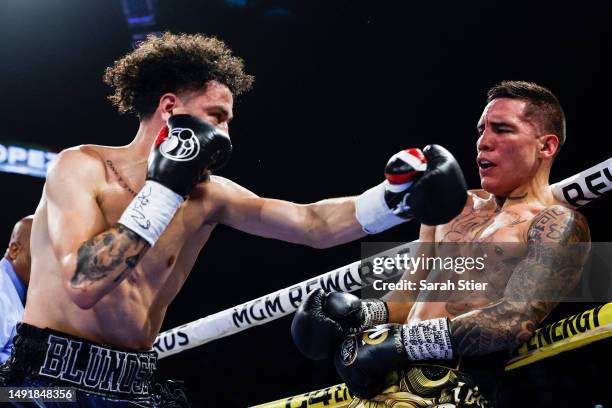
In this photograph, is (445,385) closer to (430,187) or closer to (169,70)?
(430,187)

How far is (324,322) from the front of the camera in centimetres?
216

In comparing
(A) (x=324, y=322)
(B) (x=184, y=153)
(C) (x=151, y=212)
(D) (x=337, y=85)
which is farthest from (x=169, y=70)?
(D) (x=337, y=85)

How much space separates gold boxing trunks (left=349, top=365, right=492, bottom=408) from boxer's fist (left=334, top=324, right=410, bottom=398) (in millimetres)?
34

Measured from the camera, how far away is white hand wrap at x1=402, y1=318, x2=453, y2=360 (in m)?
1.99

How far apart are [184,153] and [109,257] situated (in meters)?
0.33

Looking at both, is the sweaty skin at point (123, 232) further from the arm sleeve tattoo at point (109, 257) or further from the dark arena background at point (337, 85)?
the dark arena background at point (337, 85)

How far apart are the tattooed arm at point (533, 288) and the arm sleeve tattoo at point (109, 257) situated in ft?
3.27

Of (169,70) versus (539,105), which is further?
(539,105)

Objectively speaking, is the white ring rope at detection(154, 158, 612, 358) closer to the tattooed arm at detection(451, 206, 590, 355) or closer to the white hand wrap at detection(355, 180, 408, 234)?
the tattooed arm at detection(451, 206, 590, 355)

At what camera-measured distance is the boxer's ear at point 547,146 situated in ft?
8.21

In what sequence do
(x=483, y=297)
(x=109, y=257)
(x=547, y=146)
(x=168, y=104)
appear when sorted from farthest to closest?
(x=547, y=146) < (x=483, y=297) < (x=168, y=104) < (x=109, y=257)

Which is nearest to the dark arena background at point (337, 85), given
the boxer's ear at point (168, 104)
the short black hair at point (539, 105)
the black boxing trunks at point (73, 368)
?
the short black hair at point (539, 105)

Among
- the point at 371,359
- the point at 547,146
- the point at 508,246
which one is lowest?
the point at 371,359

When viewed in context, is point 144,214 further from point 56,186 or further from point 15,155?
point 15,155
